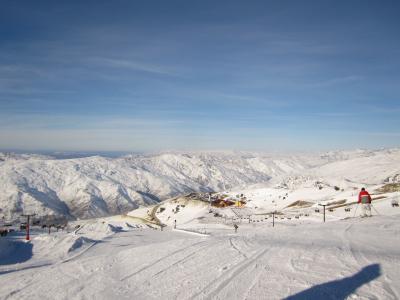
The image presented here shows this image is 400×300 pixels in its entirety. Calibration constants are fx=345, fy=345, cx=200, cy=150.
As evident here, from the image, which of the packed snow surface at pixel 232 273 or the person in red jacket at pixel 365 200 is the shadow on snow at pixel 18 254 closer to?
the packed snow surface at pixel 232 273

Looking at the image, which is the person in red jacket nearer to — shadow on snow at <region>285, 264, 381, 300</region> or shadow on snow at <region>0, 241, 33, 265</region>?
→ shadow on snow at <region>285, 264, 381, 300</region>

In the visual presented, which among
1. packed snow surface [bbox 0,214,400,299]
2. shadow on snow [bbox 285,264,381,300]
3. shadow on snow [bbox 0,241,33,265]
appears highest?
shadow on snow [bbox 285,264,381,300]

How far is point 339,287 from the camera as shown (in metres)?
9.60

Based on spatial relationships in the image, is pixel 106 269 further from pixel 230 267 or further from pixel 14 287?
pixel 230 267

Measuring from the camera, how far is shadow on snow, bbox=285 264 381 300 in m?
9.05

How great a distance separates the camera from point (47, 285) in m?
11.3

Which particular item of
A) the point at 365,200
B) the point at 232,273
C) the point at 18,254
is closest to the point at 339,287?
the point at 232,273

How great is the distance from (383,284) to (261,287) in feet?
11.0

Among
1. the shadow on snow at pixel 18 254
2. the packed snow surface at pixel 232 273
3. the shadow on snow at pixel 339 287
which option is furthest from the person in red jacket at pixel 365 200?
the shadow on snow at pixel 18 254

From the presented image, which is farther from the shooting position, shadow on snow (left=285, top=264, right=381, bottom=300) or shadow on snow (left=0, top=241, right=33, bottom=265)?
shadow on snow (left=0, top=241, right=33, bottom=265)

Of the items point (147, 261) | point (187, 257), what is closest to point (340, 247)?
point (187, 257)

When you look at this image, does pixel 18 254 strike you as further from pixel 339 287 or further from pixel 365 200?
pixel 365 200

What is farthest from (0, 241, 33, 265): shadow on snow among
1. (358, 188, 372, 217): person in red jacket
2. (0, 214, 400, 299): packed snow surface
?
(358, 188, 372, 217): person in red jacket

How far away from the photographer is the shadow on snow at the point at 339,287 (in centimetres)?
905
